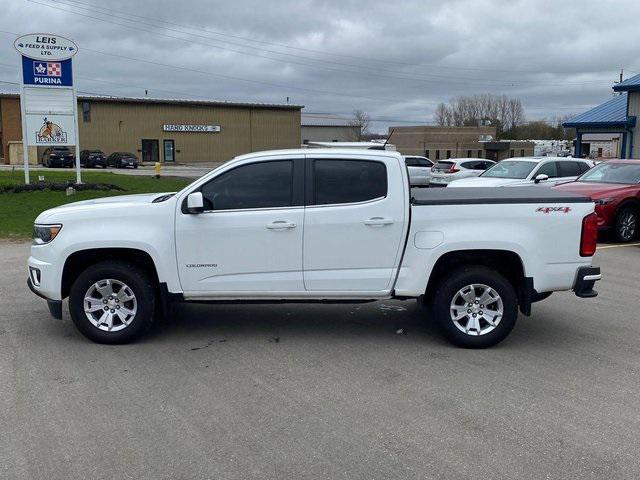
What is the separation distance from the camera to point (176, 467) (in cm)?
394

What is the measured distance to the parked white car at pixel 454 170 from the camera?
90.2ft

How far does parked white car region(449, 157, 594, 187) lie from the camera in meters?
16.7

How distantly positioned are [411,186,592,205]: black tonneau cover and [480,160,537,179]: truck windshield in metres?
10.7

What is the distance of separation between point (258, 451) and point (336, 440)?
20.5 inches

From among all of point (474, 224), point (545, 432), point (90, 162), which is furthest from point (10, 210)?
point (90, 162)

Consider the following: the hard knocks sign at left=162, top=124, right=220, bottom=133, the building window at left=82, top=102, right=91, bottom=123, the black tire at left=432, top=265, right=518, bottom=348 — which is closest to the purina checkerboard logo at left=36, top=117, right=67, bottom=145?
A: the black tire at left=432, top=265, right=518, bottom=348

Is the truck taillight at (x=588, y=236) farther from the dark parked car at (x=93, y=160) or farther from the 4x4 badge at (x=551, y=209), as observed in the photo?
the dark parked car at (x=93, y=160)

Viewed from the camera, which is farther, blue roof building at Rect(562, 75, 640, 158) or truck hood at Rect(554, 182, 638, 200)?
blue roof building at Rect(562, 75, 640, 158)

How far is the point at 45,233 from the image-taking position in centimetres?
625

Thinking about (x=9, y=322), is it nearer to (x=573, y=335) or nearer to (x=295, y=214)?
(x=295, y=214)

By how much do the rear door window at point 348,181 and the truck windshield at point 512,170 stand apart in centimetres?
1181

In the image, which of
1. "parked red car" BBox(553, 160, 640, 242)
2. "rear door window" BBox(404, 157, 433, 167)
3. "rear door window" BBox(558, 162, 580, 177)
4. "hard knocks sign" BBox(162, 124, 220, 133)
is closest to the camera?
"parked red car" BBox(553, 160, 640, 242)

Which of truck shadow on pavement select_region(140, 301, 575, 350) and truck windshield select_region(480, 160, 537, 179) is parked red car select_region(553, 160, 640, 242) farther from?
truck shadow on pavement select_region(140, 301, 575, 350)

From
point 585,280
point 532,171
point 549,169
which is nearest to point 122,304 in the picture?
point 585,280
